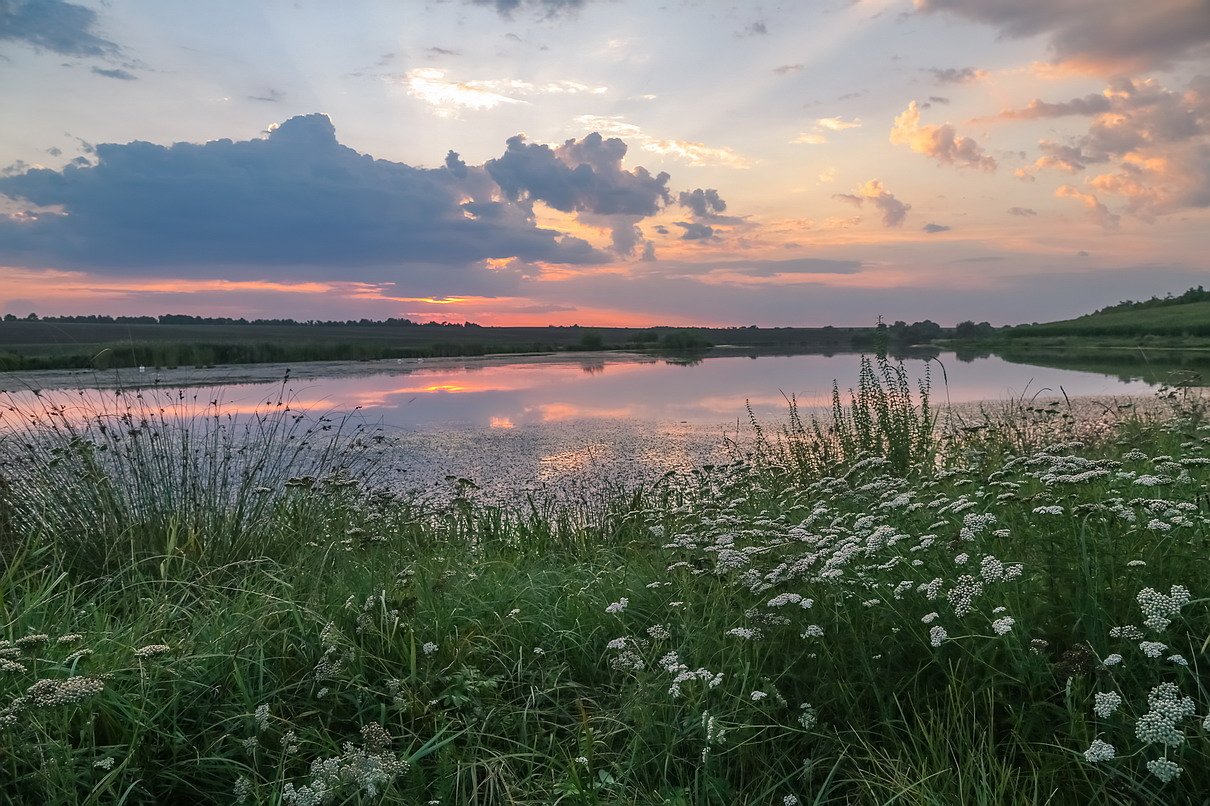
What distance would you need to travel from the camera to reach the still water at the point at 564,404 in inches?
381

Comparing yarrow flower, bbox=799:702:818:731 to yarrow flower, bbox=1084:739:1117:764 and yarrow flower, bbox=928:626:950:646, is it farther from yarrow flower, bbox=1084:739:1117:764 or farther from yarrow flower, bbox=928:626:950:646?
yarrow flower, bbox=1084:739:1117:764

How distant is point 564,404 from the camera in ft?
54.1

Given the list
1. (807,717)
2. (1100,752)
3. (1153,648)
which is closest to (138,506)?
(807,717)

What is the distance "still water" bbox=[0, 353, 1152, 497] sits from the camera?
9.67 m

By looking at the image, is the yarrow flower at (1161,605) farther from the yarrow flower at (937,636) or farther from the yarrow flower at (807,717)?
the yarrow flower at (807,717)

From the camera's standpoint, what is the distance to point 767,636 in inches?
121

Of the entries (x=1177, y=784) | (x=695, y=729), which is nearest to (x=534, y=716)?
(x=695, y=729)

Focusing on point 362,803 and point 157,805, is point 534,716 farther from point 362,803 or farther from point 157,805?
point 157,805

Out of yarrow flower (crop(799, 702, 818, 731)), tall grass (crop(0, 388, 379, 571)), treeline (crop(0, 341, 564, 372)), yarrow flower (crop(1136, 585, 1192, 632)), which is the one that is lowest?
yarrow flower (crop(799, 702, 818, 731))

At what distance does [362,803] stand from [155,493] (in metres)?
4.33

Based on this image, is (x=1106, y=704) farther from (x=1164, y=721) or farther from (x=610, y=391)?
(x=610, y=391)

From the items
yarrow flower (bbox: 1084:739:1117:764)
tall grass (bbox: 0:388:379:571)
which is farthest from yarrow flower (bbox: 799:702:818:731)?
tall grass (bbox: 0:388:379:571)

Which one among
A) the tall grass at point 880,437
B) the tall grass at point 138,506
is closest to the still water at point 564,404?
the tall grass at point 880,437

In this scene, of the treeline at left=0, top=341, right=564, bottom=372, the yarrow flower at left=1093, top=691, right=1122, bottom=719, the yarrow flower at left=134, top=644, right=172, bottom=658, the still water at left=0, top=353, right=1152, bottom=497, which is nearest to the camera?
the yarrow flower at left=1093, top=691, right=1122, bottom=719
